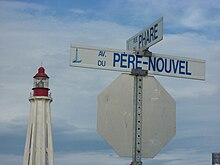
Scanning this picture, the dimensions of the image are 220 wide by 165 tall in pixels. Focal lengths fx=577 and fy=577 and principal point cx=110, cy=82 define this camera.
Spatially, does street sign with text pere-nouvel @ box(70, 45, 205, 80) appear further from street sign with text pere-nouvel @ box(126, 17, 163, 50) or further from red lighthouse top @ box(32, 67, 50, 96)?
red lighthouse top @ box(32, 67, 50, 96)

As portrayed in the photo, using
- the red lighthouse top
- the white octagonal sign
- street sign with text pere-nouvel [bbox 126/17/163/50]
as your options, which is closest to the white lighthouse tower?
the red lighthouse top

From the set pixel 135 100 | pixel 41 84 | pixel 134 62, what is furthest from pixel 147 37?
pixel 41 84

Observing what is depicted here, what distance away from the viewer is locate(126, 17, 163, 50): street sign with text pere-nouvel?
9.17 m

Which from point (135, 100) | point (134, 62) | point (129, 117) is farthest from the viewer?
point (134, 62)

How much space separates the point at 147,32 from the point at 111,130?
5.79ft

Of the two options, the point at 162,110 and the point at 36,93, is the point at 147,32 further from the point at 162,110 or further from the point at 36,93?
the point at 36,93

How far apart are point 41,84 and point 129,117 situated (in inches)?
1490

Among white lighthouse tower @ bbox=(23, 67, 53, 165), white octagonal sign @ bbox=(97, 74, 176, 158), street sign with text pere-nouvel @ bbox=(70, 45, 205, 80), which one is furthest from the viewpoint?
white lighthouse tower @ bbox=(23, 67, 53, 165)

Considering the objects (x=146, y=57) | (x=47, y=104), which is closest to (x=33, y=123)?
(x=47, y=104)

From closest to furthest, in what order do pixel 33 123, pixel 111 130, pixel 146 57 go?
1. pixel 111 130
2. pixel 146 57
3. pixel 33 123

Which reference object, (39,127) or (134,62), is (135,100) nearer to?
(134,62)

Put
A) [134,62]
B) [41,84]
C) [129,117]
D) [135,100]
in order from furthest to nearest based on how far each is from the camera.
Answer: [41,84], [134,62], [135,100], [129,117]

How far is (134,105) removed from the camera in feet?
30.0

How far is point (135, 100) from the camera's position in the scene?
361 inches
